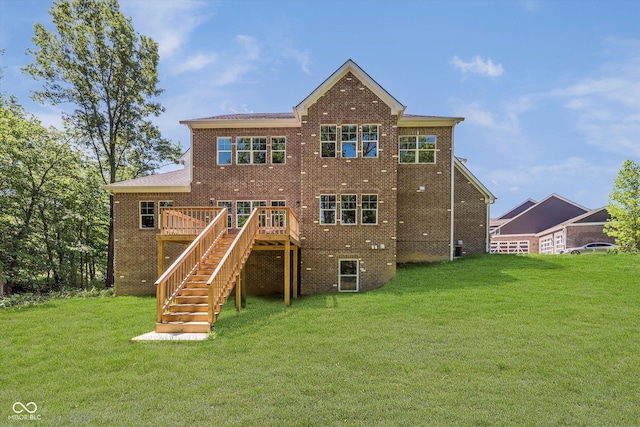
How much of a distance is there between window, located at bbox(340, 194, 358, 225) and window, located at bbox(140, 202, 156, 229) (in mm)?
8787

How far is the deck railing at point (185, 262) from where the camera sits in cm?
897

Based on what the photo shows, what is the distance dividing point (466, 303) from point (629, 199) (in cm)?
2366

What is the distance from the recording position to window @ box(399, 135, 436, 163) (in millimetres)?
17125

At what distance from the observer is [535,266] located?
15.3 m

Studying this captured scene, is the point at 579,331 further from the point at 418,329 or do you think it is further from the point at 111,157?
the point at 111,157

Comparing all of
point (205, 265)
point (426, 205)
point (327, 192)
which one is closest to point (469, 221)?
point (426, 205)

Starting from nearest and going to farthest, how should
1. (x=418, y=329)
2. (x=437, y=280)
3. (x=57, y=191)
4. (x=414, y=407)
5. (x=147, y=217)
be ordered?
(x=414, y=407) → (x=418, y=329) → (x=437, y=280) → (x=147, y=217) → (x=57, y=191)

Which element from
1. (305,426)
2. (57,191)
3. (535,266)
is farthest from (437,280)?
(57,191)

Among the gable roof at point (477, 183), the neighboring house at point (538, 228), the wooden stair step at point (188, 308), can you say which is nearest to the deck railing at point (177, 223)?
the wooden stair step at point (188, 308)

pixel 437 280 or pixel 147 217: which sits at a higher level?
pixel 147 217

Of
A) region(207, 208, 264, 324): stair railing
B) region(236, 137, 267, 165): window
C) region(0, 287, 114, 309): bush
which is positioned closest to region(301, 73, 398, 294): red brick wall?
region(236, 137, 267, 165): window

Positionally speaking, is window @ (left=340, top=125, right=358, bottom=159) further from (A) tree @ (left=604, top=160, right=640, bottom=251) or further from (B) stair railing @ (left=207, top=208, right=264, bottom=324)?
(A) tree @ (left=604, top=160, right=640, bottom=251)

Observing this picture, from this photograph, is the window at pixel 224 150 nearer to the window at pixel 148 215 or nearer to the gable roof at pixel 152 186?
the gable roof at pixel 152 186

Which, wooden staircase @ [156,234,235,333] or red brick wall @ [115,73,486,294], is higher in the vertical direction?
red brick wall @ [115,73,486,294]
